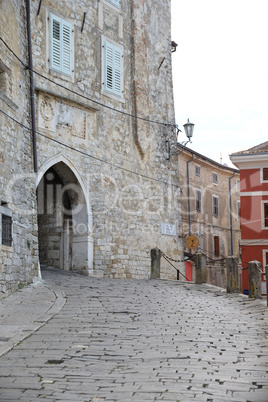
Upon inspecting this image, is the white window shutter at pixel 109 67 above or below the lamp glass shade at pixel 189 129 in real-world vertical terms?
above

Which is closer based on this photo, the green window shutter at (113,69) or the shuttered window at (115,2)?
the green window shutter at (113,69)

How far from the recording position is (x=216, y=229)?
36.3 metres

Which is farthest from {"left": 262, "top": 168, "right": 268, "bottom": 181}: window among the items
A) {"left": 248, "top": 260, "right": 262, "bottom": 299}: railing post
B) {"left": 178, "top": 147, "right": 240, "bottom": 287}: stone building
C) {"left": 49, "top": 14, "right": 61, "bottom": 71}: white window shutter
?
{"left": 248, "top": 260, "right": 262, "bottom": 299}: railing post

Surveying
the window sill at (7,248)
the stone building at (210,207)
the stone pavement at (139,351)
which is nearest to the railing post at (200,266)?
the stone pavement at (139,351)

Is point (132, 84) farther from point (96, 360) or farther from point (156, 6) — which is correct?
point (96, 360)

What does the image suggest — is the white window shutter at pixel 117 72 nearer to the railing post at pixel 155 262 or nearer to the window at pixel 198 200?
the railing post at pixel 155 262

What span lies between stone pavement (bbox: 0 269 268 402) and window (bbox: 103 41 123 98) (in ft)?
27.3

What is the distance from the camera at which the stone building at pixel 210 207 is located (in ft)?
107

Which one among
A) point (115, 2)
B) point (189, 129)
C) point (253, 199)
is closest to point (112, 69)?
point (115, 2)

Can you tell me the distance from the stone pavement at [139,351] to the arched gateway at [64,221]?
5.13m

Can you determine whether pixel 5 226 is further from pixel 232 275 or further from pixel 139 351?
pixel 139 351

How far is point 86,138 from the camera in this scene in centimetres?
1706

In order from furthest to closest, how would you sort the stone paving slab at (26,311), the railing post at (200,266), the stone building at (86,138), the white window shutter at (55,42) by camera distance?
the white window shutter at (55,42)
the railing post at (200,266)
the stone building at (86,138)
the stone paving slab at (26,311)

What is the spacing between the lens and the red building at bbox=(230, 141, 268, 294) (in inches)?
1123
